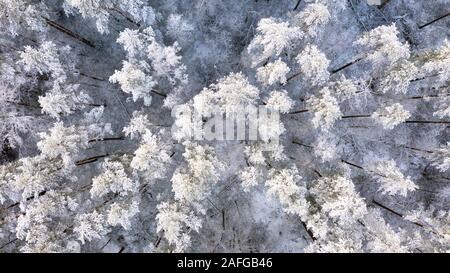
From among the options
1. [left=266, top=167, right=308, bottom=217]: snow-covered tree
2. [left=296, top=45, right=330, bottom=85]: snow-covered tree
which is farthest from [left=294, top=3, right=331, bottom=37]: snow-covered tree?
[left=266, top=167, right=308, bottom=217]: snow-covered tree

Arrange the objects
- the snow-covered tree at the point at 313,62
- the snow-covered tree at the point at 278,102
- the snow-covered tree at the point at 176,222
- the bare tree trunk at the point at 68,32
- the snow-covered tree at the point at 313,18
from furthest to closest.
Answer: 1. the bare tree trunk at the point at 68,32
2. the snow-covered tree at the point at 278,102
3. the snow-covered tree at the point at 313,62
4. the snow-covered tree at the point at 313,18
5. the snow-covered tree at the point at 176,222

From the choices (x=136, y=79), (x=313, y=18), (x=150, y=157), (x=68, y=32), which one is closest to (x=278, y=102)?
(x=313, y=18)

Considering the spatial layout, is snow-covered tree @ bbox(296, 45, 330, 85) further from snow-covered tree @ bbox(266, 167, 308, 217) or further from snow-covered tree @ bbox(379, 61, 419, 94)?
snow-covered tree @ bbox(266, 167, 308, 217)

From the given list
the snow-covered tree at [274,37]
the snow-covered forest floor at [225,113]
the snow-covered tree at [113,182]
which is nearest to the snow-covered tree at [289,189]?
the snow-covered forest floor at [225,113]

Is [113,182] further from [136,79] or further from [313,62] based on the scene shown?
[313,62]

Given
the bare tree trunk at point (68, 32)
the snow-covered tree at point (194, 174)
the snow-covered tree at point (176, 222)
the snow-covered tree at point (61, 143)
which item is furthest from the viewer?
the bare tree trunk at point (68, 32)

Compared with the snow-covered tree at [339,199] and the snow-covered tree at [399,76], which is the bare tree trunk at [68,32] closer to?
the snow-covered tree at [339,199]

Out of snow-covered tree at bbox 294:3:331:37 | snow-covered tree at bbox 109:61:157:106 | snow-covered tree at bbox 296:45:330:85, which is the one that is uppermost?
snow-covered tree at bbox 294:3:331:37
